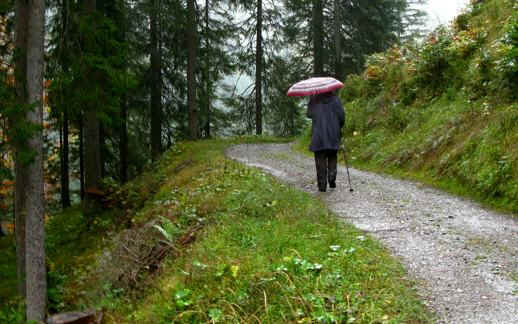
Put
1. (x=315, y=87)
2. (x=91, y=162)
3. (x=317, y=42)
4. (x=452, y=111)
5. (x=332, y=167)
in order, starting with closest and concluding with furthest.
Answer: (x=315, y=87)
(x=332, y=167)
(x=452, y=111)
(x=91, y=162)
(x=317, y=42)

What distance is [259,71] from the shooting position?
1060 inches

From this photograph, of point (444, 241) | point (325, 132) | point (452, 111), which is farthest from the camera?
point (452, 111)

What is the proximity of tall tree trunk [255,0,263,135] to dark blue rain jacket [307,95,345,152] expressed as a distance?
17463mm

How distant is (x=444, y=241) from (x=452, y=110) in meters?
6.14

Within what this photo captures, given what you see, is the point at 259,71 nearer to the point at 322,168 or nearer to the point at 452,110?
the point at 452,110

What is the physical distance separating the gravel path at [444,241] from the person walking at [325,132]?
0.40 meters

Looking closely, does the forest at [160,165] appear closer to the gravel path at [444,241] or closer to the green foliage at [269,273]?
the green foliage at [269,273]

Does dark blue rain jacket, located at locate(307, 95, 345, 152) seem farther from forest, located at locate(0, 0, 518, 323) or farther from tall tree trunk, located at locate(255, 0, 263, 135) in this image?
tall tree trunk, located at locate(255, 0, 263, 135)

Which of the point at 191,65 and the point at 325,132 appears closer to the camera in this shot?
the point at 325,132

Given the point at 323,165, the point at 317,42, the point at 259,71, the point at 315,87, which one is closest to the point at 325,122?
the point at 315,87

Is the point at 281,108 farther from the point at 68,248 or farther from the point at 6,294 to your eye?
the point at 6,294

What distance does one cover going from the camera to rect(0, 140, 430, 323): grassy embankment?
12.8ft

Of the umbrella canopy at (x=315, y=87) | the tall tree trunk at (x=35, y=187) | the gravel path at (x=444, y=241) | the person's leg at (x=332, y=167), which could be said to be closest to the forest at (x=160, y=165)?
the tall tree trunk at (x=35, y=187)

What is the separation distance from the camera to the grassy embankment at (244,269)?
389 centimetres
